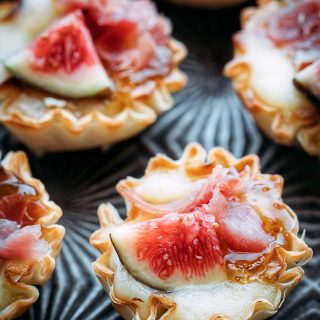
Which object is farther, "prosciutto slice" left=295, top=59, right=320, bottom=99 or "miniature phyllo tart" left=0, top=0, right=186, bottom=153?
"miniature phyllo tart" left=0, top=0, right=186, bottom=153

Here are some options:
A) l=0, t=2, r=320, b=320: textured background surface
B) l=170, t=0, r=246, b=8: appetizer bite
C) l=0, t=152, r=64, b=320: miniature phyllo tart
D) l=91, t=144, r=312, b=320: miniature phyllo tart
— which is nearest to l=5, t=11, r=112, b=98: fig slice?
l=0, t=2, r=320, b=320: textured background surface

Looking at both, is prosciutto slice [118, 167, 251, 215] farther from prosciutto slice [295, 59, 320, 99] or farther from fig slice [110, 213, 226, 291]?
prosciutto slice [295, 59, 320, 99]

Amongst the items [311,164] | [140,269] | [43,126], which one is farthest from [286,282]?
[43,126]

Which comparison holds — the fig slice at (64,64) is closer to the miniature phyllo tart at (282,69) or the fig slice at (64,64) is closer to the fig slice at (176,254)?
the miniature phyllo tart at (282,69)

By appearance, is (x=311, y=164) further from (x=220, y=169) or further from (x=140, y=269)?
(x=140, y=269)

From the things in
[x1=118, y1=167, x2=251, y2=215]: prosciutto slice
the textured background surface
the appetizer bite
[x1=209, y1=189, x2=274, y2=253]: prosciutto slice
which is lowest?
the textured background surface

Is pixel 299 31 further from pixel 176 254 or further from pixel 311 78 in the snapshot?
pixel 176 254
